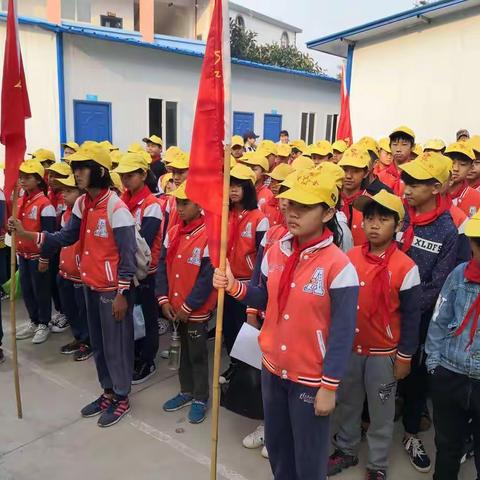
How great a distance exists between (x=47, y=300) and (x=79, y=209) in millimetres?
1899

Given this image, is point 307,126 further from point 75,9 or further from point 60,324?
point 60,324

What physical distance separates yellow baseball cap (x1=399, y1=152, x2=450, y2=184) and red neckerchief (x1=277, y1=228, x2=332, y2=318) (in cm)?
113

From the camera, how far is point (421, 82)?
9.89m

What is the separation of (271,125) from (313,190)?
16.7m

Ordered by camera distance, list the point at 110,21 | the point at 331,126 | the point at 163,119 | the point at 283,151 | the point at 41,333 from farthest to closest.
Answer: the point at 110,21 < the point at 331,126 < the point at 163,119 < the point at 283,151 < the point at 41,333

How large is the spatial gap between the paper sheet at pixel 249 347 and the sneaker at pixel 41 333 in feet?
9.74

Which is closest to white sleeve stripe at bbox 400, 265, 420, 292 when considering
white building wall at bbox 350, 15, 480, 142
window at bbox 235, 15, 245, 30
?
white building wall at bbox 350, 15, 480, 142

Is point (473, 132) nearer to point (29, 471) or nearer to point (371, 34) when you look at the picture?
point (371, 34)

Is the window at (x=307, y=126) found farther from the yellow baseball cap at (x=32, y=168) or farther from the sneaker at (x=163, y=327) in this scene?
the yellow baseball cap at (x=32, y=168)

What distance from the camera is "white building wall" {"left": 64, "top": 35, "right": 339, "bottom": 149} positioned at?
40.7 ft

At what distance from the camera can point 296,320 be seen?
2.38 meters

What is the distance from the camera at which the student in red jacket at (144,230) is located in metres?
4.33

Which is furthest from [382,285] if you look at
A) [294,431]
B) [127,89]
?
[127,89]

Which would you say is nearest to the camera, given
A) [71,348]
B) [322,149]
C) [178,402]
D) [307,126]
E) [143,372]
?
[178,402]
